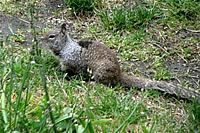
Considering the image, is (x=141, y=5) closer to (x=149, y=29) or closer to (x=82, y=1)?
(x=149, y=29)

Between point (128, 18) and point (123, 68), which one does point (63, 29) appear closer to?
point (123, 68)

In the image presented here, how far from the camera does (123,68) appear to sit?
444 cm

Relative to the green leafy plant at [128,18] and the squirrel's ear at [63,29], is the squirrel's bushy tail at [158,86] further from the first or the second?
the green leafy plant at [128,18]

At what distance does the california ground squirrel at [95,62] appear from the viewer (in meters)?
3.79

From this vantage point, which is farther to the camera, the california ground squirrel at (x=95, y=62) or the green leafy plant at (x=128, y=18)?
the green leafy plant at (x=128, y=18)

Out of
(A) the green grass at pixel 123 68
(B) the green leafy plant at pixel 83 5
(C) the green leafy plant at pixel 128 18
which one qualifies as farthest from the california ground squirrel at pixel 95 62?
(B) the green leafy plant at pixel 83 5

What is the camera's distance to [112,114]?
3.10 metres

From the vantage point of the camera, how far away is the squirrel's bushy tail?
359 cm

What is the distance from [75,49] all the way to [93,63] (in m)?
0.39

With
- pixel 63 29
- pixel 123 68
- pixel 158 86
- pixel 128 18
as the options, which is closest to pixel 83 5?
pixel 128 18

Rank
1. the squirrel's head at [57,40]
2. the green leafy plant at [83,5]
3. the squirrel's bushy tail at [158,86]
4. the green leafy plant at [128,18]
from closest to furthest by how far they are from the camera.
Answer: the squirrel's bushy tail at [158,86], the squirrel's head at [57,40], the green leafy plant at [128,18], the green leafy plant at [83,5]

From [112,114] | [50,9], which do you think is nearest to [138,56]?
[112,114]

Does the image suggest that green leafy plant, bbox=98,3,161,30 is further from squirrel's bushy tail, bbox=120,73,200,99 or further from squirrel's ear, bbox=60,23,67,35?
squirrel's bushy tail, bbox=120,73,200,99

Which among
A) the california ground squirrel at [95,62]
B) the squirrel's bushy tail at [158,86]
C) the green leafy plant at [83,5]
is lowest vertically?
the squirrel's bushy tail at [158,86]
